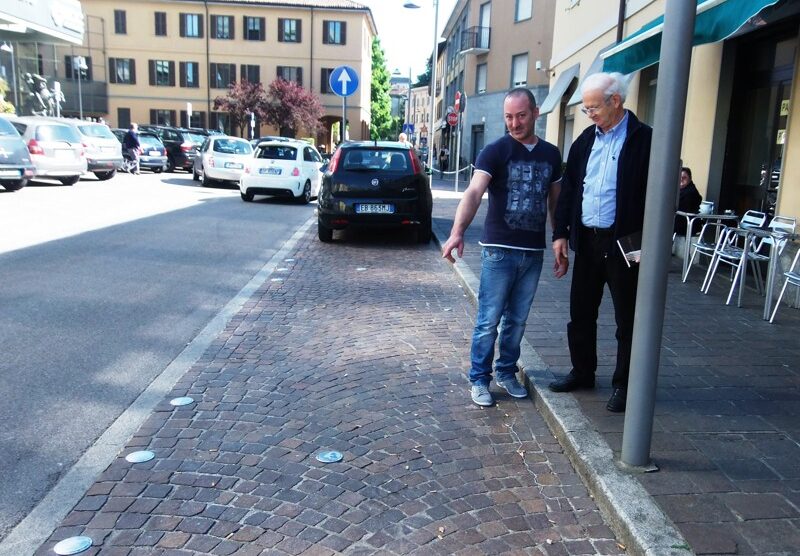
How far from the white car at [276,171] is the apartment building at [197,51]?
35.6 m

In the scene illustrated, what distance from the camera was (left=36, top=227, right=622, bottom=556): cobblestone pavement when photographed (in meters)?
2.87

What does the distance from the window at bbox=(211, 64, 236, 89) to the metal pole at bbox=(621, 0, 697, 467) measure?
52.7m

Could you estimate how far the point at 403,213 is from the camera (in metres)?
10.9

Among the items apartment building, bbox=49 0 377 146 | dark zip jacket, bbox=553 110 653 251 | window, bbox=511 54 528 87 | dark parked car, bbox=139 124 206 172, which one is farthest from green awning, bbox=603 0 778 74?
apartment building, bbox=49 0 377 146

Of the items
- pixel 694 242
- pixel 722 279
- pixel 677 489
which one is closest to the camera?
pixel 677 489

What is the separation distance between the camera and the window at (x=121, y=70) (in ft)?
171

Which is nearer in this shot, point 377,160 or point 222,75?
point 377,160

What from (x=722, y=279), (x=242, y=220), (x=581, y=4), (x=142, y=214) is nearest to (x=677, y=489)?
(x=722, y=279)

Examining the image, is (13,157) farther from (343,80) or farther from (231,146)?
(343,80)

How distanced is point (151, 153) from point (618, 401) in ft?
81.6

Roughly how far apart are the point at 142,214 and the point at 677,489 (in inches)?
494

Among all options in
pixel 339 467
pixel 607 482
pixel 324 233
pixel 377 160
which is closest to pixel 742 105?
pixel 377 160

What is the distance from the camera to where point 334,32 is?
52000 mm

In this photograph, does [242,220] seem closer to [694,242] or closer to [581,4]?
[694,242]
